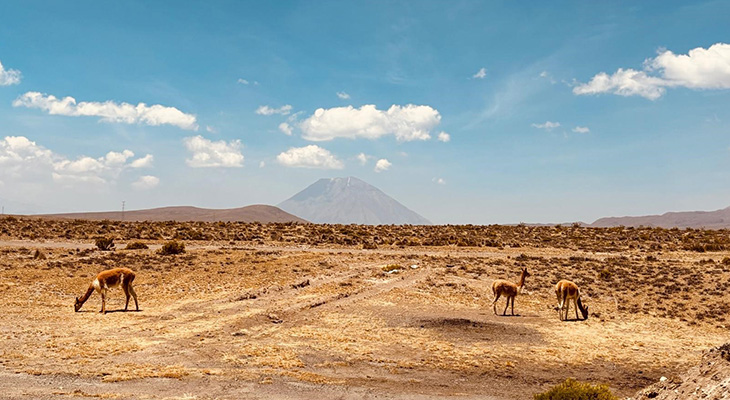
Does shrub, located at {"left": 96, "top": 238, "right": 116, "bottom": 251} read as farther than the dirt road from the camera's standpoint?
Yes

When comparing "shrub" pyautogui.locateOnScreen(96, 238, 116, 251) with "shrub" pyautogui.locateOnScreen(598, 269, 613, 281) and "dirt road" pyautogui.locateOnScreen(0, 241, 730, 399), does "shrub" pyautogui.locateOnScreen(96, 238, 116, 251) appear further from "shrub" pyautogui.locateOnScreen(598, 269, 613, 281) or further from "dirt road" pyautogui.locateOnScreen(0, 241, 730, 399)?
"shrub" pyautogui.locateOnScreen(598, 269, 613, 281)

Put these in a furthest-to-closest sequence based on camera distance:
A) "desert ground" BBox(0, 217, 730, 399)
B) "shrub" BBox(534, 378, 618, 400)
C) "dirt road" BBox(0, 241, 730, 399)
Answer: "desert ground" BBox(0, 217, 730, 399) → "dirt road" BBox(0, 241, 730, 399) → "shrub" BBox(534, 378, 618, 400)

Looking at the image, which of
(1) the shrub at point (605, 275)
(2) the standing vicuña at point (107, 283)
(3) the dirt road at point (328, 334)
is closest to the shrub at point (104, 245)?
(3) the dirt road at point (328, 334)

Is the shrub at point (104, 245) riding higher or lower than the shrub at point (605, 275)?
higher

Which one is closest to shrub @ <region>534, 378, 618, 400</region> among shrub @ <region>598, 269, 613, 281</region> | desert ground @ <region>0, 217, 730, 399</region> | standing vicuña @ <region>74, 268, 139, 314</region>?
desert ground @ <region>0, 217, 730, 399</region>

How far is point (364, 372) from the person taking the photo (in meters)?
14.0

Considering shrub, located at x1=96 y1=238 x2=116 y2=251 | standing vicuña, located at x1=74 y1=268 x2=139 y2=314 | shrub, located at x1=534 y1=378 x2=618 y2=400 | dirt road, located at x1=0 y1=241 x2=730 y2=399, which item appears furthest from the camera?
shrub, located at x1=96 y1=238 x2=116 y2=251

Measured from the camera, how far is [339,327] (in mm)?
19141

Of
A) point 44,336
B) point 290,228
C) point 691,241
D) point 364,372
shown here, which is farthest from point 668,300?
point 290,228

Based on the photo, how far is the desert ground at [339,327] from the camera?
13.0 metres

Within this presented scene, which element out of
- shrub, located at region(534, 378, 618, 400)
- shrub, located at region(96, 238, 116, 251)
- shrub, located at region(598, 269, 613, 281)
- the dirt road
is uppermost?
shrub, located at region(96, 238, 116, 251)

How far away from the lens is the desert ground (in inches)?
512

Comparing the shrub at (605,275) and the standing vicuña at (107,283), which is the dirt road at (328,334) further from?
the standing vicuña at (107,283)

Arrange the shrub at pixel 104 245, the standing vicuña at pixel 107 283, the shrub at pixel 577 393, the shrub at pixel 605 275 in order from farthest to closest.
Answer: the shrub at pixel 104 245 < the shrub at pixel 605 275 < the standing vicuña at pixel 107 283 < the shrub at pixel 577 393
